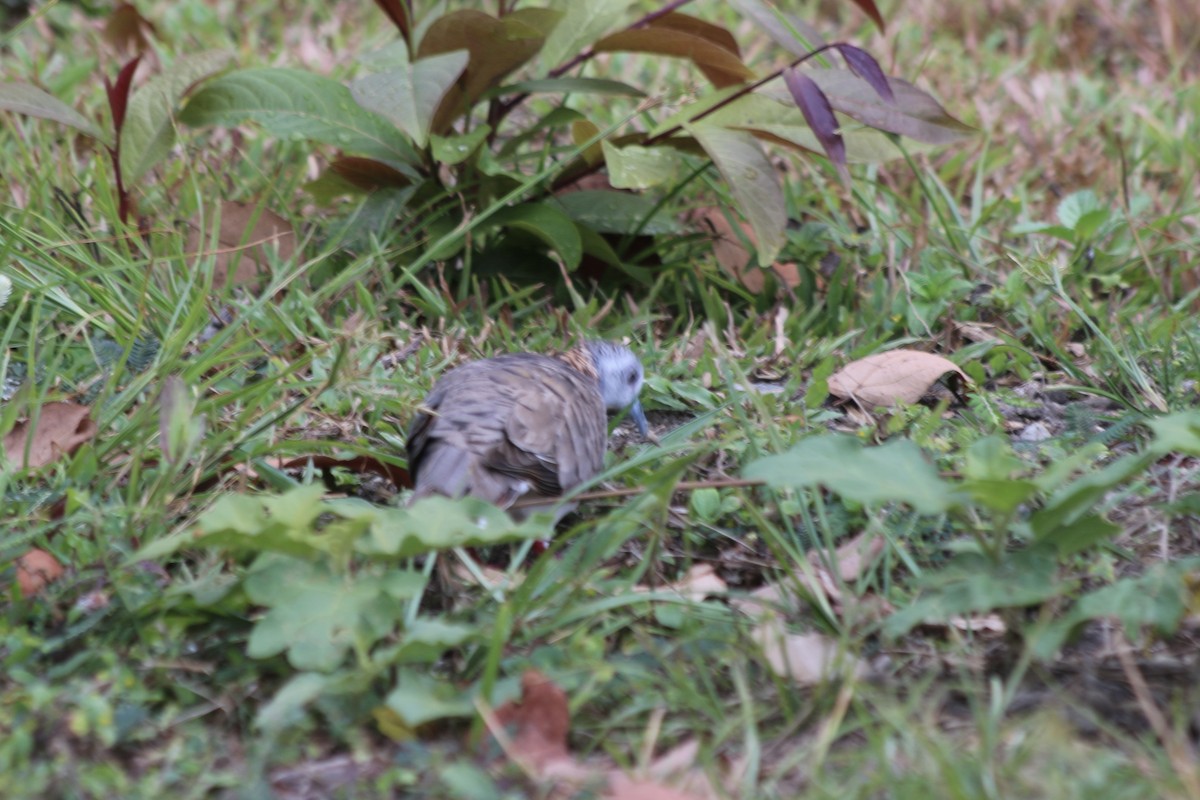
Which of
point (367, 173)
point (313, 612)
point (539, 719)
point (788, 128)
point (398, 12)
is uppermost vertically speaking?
point (398, 12)

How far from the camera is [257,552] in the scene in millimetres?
2588

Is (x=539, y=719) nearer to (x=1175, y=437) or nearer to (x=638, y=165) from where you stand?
(x=1175, y=437)

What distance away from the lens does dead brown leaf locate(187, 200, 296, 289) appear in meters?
4.12

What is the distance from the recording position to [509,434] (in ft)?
9.84

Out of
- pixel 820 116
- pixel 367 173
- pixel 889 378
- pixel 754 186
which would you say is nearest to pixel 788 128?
pixel 754 186

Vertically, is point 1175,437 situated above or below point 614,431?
above

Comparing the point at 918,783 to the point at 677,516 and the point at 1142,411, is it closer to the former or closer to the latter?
the point at 677,516

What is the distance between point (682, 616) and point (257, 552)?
0.88 m

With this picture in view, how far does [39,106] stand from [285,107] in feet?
2.37

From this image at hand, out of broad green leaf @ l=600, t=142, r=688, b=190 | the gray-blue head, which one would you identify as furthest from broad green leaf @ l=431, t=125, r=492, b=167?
the gray-blue head

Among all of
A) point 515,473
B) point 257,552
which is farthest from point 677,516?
point 257,552

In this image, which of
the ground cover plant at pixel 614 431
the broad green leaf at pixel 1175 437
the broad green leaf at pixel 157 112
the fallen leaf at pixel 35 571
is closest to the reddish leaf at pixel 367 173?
the ground cover plant at pixel 614 431

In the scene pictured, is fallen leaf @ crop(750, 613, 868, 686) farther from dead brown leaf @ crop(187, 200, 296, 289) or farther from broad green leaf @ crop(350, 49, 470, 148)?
dead brown leaf @ crop(187, 200, 296, 289)

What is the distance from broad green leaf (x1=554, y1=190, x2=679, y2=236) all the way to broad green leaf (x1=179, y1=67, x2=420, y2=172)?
750mm
